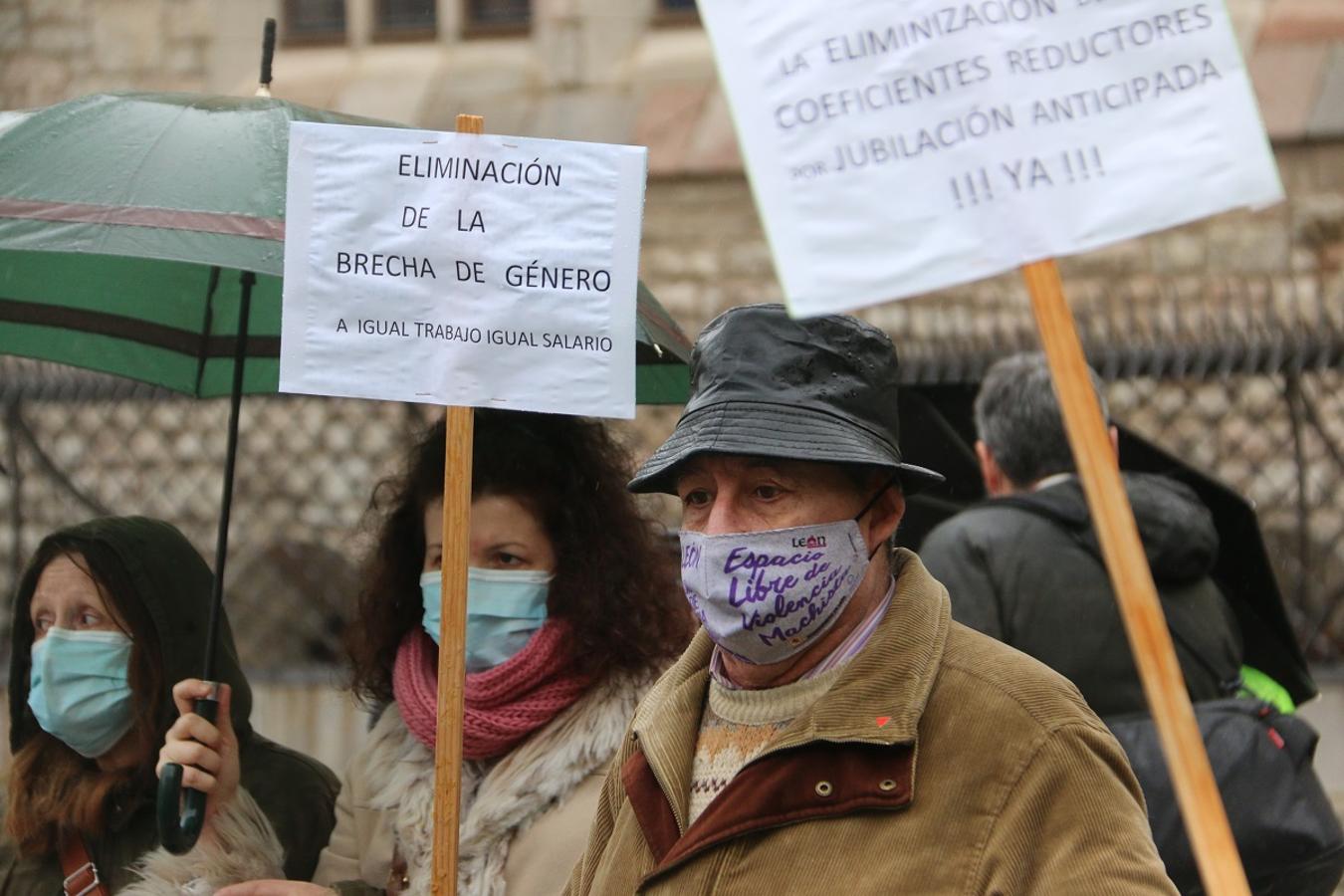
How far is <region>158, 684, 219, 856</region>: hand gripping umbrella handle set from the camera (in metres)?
3.41

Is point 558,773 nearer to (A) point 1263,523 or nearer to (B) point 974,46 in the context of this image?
(B) point 974,46

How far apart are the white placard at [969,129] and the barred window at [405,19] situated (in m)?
9.74

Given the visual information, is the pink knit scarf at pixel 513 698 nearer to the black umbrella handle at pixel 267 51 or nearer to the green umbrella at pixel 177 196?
the green umbrella at pixel 177 196

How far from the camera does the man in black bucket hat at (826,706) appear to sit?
2285 millimetres

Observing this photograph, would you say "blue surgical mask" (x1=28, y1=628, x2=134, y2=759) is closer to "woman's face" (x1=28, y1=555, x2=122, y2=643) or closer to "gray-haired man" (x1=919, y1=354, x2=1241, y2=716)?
"woman's face" (x1=28, y1=555, x2=122, y2=643)

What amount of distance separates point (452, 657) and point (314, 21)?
9.50m

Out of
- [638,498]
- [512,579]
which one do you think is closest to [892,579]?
[512,579]

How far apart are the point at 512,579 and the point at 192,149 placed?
924 millimetres

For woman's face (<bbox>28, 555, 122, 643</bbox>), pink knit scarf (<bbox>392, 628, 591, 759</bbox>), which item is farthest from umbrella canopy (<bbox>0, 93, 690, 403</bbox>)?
woman's face (<bbox>28, 555, 122, 643</bbox>)

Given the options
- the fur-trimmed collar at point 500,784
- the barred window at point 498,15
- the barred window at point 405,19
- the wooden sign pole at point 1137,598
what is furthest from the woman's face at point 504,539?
the barred window at point 405,19

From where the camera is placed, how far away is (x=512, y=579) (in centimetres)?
345

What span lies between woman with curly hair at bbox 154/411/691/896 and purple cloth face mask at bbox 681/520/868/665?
79cm

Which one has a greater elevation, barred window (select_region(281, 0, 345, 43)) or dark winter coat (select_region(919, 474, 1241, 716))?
A: barred window (select_region(281, 0, 345, 43))

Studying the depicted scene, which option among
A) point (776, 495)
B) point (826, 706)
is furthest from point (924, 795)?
point (776, 495)
